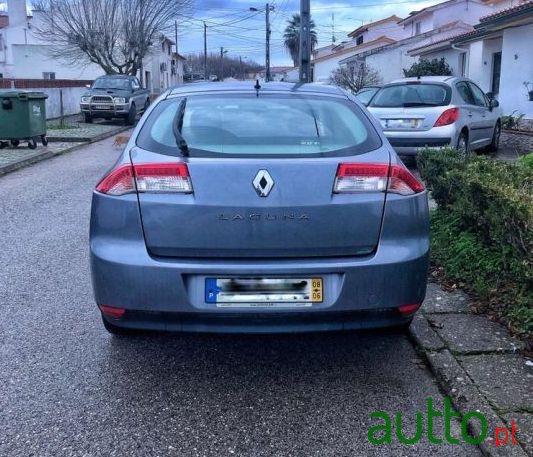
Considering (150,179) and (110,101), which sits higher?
(110,101)

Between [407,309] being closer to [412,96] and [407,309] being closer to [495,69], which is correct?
[412,96]

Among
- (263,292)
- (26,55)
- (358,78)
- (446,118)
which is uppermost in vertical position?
(26,55)

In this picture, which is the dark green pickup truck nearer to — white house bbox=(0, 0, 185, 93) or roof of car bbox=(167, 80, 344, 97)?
white house bbox=(0, 0, 185, 93)

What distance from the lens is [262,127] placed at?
3469mm

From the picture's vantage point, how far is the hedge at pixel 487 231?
392 cm

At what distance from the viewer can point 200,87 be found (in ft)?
13.0

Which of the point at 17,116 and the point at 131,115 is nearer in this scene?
the point at 17,116

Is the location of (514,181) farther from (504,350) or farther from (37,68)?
(37,68)

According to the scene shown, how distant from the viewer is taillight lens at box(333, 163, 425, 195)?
311cm

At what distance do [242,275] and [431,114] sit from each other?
8.26 metres

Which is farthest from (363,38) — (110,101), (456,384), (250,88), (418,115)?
(456,384)

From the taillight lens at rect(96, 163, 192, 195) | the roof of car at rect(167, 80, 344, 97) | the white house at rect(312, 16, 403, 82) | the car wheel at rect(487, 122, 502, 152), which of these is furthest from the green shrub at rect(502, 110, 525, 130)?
the white house at rect(312, 16, 403, 82)

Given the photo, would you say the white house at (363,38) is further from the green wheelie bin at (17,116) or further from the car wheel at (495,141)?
the green wheelie bin at (17,116)

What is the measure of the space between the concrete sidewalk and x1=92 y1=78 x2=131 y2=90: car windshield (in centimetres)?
2223
